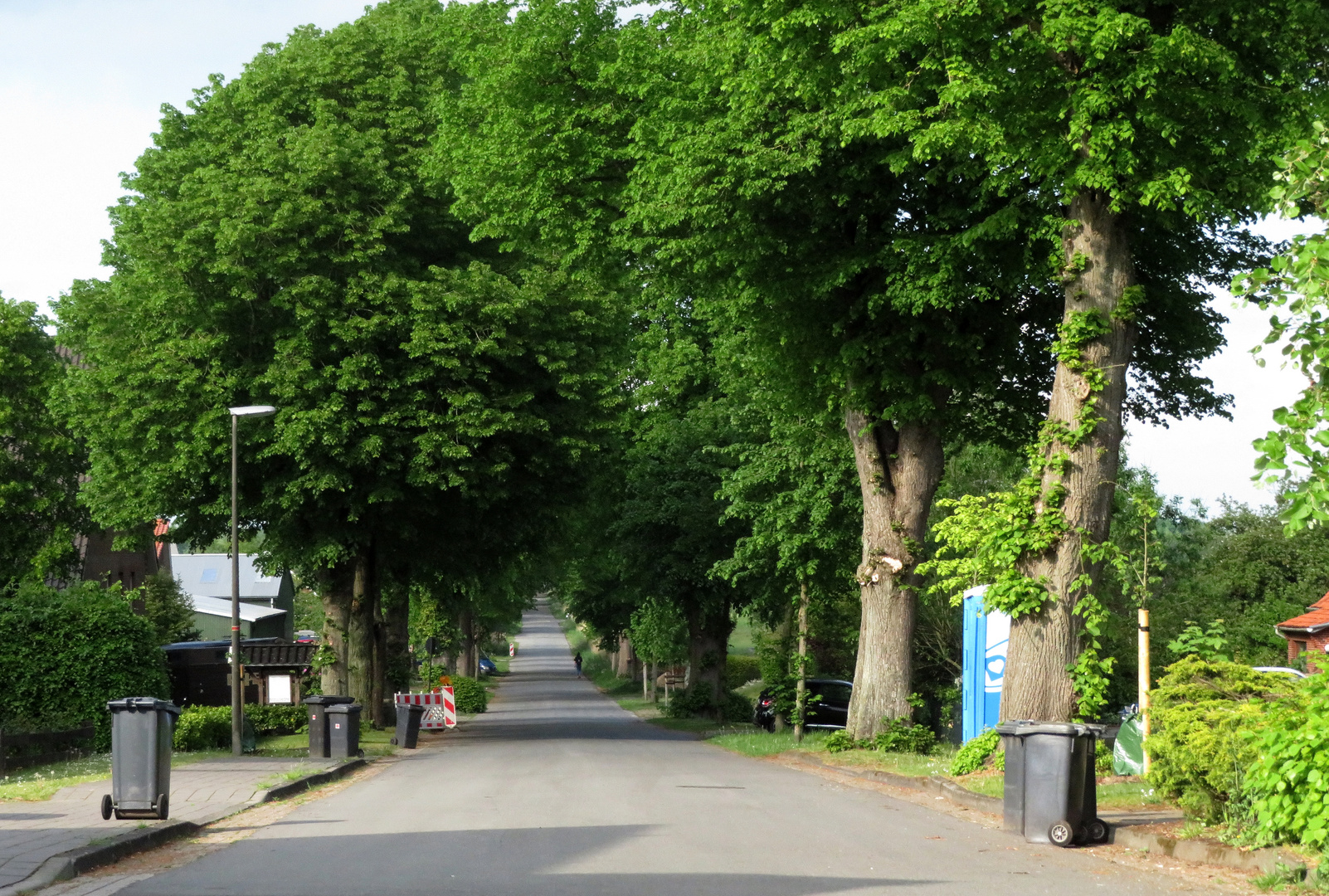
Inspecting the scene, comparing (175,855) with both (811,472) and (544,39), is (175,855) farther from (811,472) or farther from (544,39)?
(811,472)

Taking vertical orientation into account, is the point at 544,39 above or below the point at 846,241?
above

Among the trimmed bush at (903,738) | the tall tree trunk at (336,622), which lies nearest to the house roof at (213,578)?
the tall tree trunk at (336,622)

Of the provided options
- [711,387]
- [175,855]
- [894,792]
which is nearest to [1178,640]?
[894,792]

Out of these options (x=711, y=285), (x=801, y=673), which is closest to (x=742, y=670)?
(x=801, y=673)

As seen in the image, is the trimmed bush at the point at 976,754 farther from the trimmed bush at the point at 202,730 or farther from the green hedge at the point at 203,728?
the trimmed bush at the point at 202,730

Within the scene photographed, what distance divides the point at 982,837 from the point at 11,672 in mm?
17149

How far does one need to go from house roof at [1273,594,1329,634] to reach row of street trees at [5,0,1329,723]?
1578 cm

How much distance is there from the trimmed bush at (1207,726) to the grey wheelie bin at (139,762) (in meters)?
8.58

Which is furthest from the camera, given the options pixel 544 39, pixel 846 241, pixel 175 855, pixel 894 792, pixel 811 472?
pixel 811 472

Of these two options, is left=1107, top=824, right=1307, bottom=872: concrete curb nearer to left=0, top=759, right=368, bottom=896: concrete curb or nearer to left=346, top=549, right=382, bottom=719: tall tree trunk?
left=0, top=759, right=368, bottom=896: concrete curb

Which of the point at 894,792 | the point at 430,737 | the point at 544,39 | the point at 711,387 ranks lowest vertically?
the point at 430,737

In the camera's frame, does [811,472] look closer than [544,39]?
No

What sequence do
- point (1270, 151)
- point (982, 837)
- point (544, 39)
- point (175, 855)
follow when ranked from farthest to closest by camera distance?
1. point (544, 39)
2. point (1270, 151)
3. point (982, 837)
4. point (175, 855)

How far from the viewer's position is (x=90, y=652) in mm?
23000
